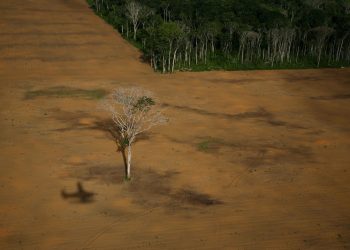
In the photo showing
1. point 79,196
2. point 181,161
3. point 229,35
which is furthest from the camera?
point 229,35

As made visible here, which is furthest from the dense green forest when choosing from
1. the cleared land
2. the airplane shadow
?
the airplane shadow

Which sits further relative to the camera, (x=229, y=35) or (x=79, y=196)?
(x=229, y=35)

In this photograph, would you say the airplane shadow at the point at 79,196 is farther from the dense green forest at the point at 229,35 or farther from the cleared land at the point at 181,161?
the dense green forest at the point at 229,35

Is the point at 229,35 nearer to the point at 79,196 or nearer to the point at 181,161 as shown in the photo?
the point at 181,161

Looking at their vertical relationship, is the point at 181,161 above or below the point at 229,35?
below

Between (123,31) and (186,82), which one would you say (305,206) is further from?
(123,31)

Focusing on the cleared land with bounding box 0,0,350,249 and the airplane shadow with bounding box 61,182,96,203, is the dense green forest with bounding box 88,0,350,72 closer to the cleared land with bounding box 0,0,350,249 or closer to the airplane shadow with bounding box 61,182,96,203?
the cleared land with bounding box 0,0,350,249

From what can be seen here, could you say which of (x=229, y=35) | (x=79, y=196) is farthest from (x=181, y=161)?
(x=229, y=35)

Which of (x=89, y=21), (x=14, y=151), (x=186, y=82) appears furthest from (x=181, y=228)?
(x=89, y=21)

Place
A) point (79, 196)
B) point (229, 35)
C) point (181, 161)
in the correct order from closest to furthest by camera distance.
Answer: point (79, 196) → point (181, 161) → point (229, 35)
